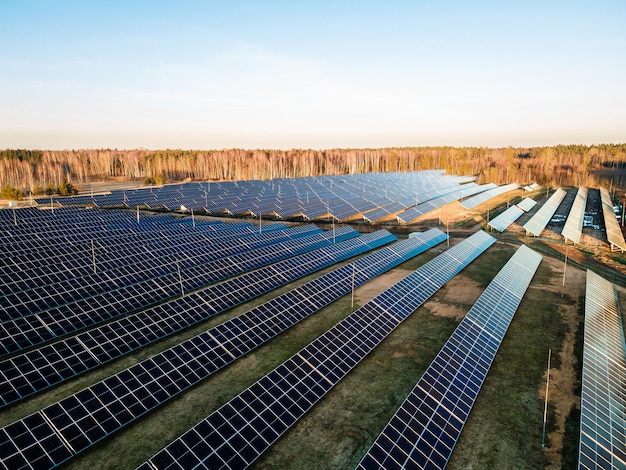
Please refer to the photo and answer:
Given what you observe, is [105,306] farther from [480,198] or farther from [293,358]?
[480,198]

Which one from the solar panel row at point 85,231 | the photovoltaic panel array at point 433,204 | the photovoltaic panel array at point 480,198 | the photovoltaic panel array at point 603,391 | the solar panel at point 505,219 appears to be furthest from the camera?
the photovoltaic panel array at point 480,198

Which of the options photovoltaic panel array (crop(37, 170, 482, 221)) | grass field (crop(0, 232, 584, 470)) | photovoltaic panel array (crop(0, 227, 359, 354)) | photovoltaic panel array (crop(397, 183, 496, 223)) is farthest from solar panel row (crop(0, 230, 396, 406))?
photovoltaic panel array (crop(397, 183, 496, 223))

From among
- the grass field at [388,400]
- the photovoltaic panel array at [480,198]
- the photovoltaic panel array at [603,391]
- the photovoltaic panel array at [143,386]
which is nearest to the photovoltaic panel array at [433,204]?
the photovoltaic panel array at [480,198]

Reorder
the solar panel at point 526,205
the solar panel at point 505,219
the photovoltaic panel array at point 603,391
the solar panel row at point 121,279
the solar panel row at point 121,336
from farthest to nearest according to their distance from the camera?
the solar panel at point 526,205, the solar panel at point 505,219, the solar panel row at point 121,279, the solar panel row at point 121,336, the photovoltaic panel array at point 603,391

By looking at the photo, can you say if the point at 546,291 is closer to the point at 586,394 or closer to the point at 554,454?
the point at 586,394

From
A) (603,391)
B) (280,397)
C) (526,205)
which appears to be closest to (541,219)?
(526,205)

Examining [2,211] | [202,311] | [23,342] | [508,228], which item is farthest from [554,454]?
[2,211]

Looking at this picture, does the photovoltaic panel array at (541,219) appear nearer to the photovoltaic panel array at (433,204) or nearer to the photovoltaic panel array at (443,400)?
the photovoltaic panel array at (433,204)
